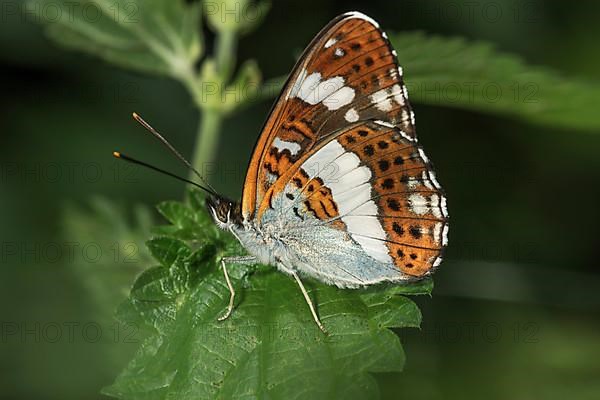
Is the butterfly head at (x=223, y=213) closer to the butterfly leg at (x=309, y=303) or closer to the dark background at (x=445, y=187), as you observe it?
the butterfly leg at (x=309, y=303)

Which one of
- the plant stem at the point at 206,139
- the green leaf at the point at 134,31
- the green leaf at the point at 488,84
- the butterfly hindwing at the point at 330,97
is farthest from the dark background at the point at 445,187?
the butterfly hindwing at the point at 330,97

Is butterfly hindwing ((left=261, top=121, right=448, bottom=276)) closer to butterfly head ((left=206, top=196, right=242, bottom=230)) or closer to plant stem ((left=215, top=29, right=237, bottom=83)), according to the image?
butterfly head ((left=206, top=196, right=242, bottom=230))

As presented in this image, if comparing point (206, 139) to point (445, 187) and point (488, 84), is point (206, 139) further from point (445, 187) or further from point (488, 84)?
point (445, 187)

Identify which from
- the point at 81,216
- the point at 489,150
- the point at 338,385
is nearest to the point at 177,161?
the point at 81,216

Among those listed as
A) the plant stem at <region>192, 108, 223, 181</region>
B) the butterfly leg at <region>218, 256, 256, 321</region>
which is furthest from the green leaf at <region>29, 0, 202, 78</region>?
the butterfly leg at <region>218, 256, 256, 321</region>

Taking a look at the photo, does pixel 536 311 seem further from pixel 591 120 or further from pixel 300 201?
pixel 300 201

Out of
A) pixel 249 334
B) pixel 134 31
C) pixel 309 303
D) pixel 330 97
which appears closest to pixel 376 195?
pixel 330 97
